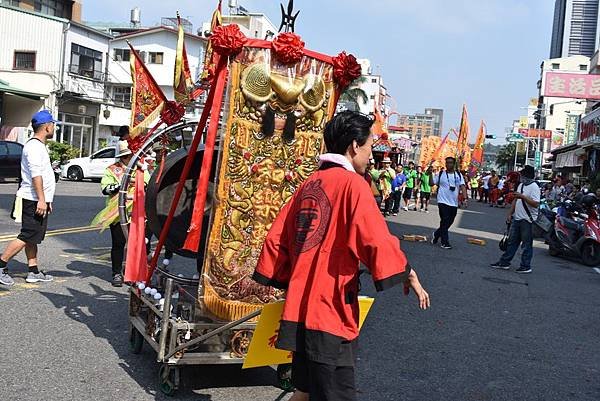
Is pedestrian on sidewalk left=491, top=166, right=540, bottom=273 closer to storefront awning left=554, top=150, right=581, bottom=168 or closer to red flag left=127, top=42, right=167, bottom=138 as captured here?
red flag left=127, top=42, right=167, bottom=138

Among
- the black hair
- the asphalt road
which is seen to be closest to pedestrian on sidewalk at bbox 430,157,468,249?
the asphalt road

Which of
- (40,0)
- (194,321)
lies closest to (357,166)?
(194,321)

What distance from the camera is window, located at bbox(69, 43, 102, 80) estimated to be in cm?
3684

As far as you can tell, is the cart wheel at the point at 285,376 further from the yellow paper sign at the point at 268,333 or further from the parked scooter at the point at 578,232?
the parked scooter at the point at 578,232

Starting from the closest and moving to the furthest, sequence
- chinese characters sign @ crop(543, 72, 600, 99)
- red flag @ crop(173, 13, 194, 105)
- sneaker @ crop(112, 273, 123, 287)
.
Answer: red flag @ crop(173, 13, 194, 105) < sneaker @ crop(112, 273, 123, 287) < chinese characters sign @ crop(543, 72, 600, 99)

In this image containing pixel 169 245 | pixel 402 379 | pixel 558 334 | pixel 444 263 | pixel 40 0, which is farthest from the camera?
pixel 40 0

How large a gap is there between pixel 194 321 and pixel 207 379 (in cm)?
54

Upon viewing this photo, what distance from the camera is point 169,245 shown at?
6.07m

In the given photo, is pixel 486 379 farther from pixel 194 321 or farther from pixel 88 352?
pixel 88 352

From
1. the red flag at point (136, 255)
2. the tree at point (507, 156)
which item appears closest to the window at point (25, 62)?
the red flag at point (136, 255)

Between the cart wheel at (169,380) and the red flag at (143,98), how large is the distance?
2.37 m

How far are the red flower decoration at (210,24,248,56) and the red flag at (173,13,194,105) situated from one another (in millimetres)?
703

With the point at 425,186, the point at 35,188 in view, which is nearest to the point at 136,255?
the point at 35,188

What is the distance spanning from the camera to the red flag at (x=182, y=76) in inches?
206
